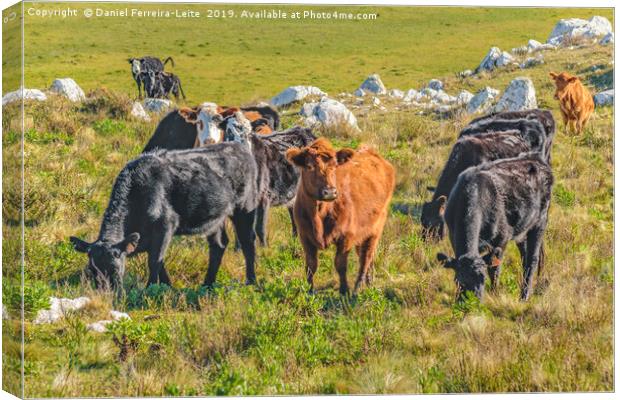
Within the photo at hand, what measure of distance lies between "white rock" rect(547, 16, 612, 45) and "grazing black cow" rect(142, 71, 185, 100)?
4118mm

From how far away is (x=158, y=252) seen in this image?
37.1ft

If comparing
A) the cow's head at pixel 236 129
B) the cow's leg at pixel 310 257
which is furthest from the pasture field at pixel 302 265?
the cow's head at pixel 236 129

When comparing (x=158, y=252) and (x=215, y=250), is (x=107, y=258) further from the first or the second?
(x=215, y=250)

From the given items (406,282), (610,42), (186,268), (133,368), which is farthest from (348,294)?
(610,42)

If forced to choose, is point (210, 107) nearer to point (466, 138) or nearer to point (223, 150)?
point (223, 150)

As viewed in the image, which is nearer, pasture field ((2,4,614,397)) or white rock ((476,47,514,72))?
pasture field ((2,4,614,397))

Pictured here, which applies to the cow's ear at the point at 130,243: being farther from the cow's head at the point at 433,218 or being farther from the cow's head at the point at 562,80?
the cow's head at the point at 562,80

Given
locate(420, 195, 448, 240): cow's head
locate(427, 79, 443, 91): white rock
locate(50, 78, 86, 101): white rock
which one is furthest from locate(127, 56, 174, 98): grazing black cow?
locate(420, 195, 448, 240): cow's head

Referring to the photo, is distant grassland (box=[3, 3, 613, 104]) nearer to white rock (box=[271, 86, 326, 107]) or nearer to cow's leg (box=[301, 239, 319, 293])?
white rock (box=[271, 86, 326, 107])

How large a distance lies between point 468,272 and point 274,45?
3.03 metres

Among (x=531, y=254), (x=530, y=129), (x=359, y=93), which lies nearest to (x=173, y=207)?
(x=359, y=93)

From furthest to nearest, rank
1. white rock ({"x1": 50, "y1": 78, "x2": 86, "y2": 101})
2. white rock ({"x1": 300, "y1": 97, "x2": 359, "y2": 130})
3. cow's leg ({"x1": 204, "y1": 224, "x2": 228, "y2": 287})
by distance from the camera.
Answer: white rock ({"x1": 300, "y1": 97, "x2": 359, "y2": 130})
cow's leg ({"x1": 204, "y1": 224, "x2": 228, "y2": 287})
white rock ({"x1": 50, "y1": 78, "x2": 86, "y2": 101})

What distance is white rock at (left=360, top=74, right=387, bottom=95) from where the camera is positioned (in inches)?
478

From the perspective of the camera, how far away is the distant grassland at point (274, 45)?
1112 centimetres
